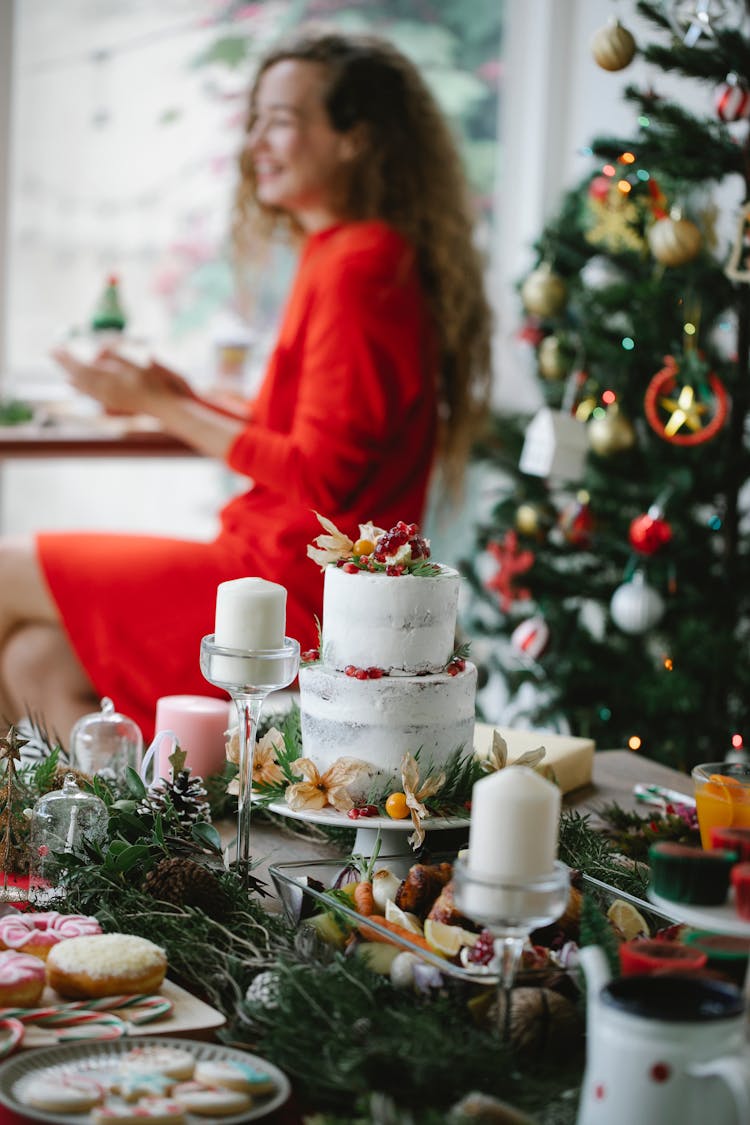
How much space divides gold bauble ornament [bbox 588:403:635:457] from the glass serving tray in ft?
4.37

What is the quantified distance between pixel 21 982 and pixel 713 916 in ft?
1.50

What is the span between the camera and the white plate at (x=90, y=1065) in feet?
2.61

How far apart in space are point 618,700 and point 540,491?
0.45 meters

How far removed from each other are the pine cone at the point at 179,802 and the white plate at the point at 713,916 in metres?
0.55

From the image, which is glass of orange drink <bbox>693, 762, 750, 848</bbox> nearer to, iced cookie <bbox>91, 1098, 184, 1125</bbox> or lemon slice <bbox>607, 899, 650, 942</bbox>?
lemon slice <bbox>607, 899, 650, 942</bbox>

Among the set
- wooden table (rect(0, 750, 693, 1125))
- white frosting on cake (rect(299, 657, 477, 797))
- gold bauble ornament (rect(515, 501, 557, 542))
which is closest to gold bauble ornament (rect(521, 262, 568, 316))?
gold bauble ornament (rect(515, 501, 557, 542))

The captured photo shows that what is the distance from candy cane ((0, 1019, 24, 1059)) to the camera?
875mm

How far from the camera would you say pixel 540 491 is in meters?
2.73

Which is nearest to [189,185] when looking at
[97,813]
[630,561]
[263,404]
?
[263,404]

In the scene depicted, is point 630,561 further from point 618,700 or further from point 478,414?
point 478,414

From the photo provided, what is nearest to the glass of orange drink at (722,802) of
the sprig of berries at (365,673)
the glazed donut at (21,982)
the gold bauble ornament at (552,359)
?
the sprig of berries at (365,673)

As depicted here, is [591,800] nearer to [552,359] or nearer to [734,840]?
[734,840]

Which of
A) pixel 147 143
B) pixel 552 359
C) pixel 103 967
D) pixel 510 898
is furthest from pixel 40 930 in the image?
pixel 147 143

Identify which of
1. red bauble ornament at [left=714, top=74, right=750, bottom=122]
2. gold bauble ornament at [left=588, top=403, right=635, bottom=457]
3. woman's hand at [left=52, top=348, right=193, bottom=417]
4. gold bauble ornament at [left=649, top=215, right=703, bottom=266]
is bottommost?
gold bauble ornament at [left=588, top=403, right=635, bottom=457]
